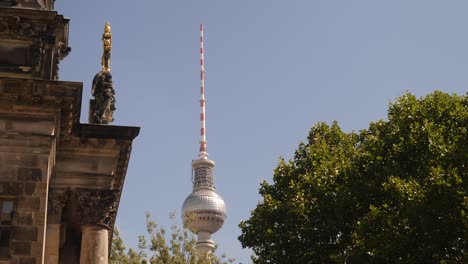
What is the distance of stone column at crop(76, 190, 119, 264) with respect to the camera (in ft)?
78.7

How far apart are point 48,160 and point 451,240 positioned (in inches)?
593

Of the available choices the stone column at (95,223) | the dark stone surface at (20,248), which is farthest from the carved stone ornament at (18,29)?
the dark stone surface at (20,248)

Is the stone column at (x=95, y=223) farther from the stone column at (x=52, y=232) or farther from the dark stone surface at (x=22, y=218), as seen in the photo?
the dark stone surface at (x=22, y=218)

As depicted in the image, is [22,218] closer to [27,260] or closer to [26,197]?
[26,197]

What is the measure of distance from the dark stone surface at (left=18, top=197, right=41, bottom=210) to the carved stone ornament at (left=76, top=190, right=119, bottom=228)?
3.29 metres

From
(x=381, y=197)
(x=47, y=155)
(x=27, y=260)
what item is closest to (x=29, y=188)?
(x=47, y=155)

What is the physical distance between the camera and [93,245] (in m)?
24.1

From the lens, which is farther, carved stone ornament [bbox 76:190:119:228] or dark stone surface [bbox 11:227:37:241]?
carved stone ornament [bbox 76:190:119:228]

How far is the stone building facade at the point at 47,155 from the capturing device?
21000mm

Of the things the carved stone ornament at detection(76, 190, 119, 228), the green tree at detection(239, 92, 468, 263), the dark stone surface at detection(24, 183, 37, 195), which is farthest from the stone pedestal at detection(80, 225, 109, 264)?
the green tree at detection(239, 92, 468, 263)

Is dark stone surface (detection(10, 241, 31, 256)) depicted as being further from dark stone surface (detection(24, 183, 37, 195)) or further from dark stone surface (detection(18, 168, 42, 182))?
dark stone surface (detection(18, 168, 42, 182))

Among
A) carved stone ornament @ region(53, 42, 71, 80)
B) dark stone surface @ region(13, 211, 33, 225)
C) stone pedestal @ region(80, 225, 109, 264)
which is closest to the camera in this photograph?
dark stone surface @ region(13, 211, 33, 225)

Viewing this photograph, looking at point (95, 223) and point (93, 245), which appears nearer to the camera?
point (93, 245)

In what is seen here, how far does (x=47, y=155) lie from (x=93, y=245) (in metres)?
3.81
